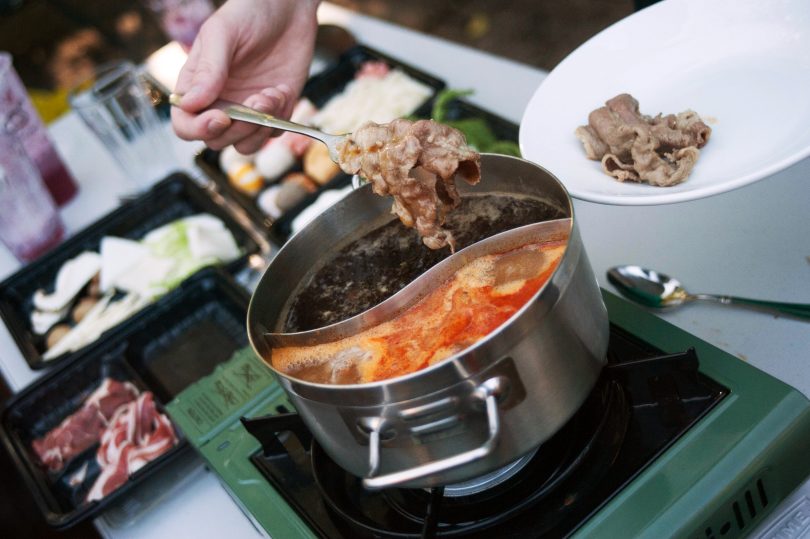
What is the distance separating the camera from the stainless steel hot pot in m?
0.89

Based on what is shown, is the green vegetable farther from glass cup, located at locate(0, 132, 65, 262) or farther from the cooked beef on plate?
glass cup, located at locate(0, 132, 65, 262)

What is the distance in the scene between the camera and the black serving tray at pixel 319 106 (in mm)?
2275

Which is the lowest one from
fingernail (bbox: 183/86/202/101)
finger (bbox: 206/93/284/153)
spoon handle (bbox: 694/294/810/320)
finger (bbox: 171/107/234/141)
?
spoon handle (bbox: 694/294/810/320)

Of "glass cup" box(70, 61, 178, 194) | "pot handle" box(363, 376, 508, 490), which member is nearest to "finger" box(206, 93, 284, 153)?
"pot handle" box(363, 376, 508, 490)

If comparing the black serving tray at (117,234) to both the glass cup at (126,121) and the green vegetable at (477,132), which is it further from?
the green vegetable at (477,132)

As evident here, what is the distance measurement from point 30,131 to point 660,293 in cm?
231

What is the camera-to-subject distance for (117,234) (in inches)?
102

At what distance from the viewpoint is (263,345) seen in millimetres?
1188

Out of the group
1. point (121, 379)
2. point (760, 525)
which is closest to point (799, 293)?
point (760, 525)

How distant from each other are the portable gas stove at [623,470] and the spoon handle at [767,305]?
0.21 metres

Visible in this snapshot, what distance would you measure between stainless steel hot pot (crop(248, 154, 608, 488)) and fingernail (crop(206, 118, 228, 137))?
674 millimetres

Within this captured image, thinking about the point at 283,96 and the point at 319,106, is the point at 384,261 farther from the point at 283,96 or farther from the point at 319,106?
the point at 319,106

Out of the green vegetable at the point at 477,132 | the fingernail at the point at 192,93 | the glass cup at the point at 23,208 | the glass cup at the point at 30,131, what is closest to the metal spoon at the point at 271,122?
the fingernail at the point at 192,93

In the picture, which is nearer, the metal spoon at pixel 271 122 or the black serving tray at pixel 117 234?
the metal spoon at pixel 271 122
